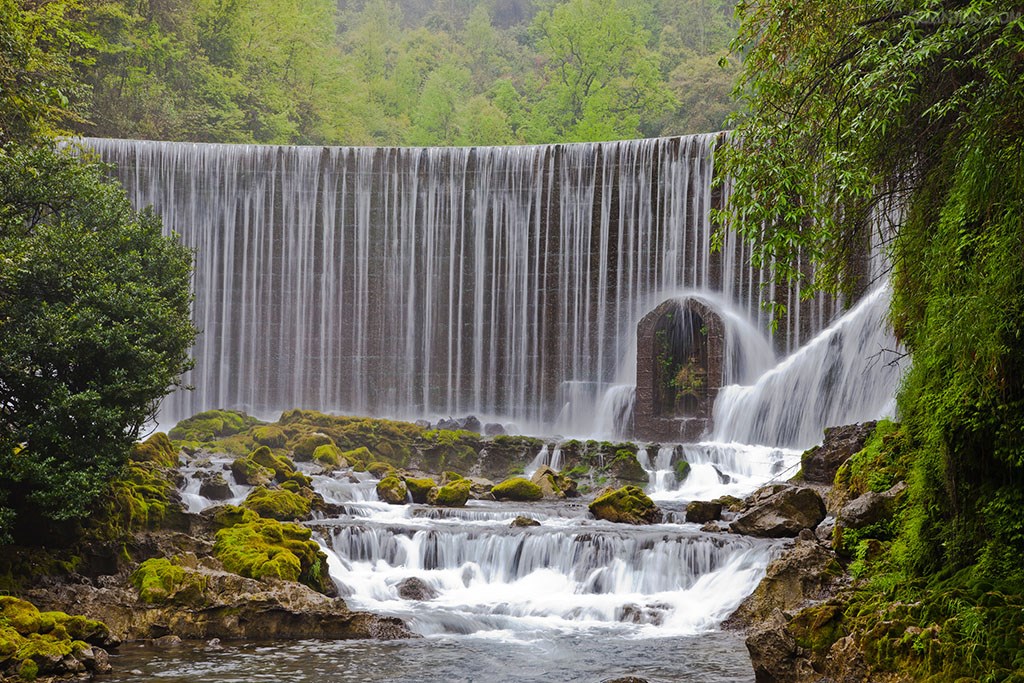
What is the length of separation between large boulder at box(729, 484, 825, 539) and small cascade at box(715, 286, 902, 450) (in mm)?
6992

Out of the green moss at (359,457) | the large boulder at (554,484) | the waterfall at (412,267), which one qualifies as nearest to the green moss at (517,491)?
the large boulder at (554,484)

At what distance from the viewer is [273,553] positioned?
13.4 m

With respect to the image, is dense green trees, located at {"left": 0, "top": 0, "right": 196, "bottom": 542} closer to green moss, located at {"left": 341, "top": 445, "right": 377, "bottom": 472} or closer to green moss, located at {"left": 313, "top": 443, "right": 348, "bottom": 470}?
green moss, located at {"left": 313, "top": 443, "right": 348, "bottom": 470}

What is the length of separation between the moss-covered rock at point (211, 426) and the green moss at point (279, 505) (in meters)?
8.71

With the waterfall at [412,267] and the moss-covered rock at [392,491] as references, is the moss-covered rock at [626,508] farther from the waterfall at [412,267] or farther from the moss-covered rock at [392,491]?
the waterfall at [412,267]

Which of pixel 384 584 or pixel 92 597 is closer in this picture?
pixel 92 597

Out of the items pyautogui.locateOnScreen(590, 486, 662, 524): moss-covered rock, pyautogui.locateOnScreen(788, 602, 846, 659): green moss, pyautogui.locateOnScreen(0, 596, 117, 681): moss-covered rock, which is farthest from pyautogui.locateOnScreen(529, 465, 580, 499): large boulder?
pyautogui.locateOnScreen(788, 602, 846, 659): green moss

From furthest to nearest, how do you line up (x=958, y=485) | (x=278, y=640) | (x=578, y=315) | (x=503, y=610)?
(x=578, y=315), (x=503, y=610), (x=278, y=640), (x=958, y=485)

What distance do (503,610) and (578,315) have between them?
1642 cm

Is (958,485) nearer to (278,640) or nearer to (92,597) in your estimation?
(278,640)

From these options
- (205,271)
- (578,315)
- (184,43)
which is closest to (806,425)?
(578,315)

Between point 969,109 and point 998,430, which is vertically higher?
point 969,109

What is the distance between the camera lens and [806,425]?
872 inches

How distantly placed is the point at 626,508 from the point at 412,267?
1589 cm
